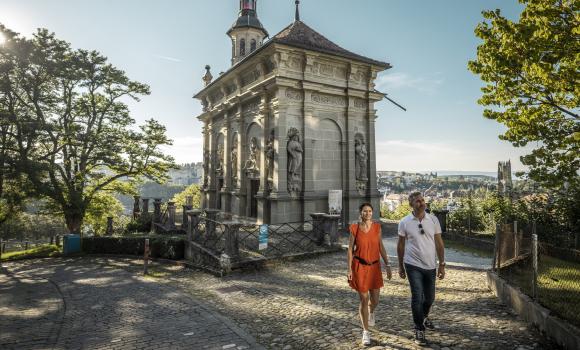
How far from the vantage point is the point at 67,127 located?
21.9m

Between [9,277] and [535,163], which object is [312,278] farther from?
[9,277]

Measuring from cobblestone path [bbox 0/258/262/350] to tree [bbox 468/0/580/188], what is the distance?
10.6 meters

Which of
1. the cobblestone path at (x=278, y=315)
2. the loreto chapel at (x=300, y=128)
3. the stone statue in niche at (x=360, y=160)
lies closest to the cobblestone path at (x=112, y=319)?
the cobblestone path at (x=278, y=315)

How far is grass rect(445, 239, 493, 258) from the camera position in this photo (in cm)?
1184

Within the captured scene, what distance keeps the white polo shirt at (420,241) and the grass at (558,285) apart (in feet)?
6.04

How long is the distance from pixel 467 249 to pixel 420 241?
10.3 m

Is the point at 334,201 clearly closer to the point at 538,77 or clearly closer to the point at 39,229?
the point at 538,77

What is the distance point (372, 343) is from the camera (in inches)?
174

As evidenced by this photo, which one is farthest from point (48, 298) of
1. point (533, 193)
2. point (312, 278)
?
point (533, 193)

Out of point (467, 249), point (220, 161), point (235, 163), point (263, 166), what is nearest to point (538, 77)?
point (467, 249)

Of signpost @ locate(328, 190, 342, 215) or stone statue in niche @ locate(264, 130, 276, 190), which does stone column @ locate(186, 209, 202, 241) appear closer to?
stone statue in niche @ locate(264, 130, 276, 190)

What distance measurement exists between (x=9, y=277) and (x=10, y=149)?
29.4 feet

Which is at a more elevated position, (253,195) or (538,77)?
(538,77)

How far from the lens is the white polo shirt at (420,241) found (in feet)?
14.3
